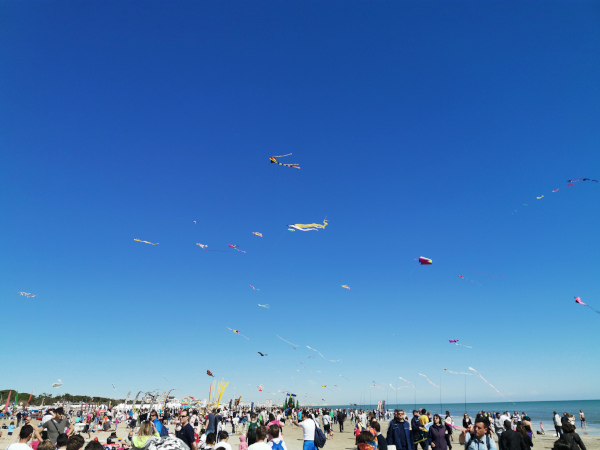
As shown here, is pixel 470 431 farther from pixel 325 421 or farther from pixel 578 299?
pixel 325 421

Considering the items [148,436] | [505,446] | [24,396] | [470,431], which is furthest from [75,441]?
[24,396]

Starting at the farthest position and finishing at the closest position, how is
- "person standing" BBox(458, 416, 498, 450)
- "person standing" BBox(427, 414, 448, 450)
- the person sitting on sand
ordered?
1. "person standing" BBox(427, 414, 448, 450)
2. "person standing" BBox(458, 416, 498, 450)
3. the person sitting on sand

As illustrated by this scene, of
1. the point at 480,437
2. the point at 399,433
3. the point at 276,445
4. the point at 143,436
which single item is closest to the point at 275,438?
the point at 276,445

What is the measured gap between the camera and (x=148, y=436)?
5617 millimetres

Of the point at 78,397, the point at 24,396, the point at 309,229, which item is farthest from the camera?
the point at 78,397

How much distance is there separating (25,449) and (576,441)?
9256mm

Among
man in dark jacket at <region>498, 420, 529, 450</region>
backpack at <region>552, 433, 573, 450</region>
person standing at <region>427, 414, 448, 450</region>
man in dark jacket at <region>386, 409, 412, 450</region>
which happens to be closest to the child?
man in dark jacket at <region>386, 409, 412, 450</region>

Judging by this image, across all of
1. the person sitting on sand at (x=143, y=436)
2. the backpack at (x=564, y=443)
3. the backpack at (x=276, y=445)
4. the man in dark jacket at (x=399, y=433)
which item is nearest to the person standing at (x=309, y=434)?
the backpack at (x=276, y=445)

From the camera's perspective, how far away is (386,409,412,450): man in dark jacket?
9039 millimetres

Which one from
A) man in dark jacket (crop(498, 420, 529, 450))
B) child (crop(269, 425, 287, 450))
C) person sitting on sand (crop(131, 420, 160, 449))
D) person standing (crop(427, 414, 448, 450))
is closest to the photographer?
person sitting on sand (crop(131, 420, 160, 449))

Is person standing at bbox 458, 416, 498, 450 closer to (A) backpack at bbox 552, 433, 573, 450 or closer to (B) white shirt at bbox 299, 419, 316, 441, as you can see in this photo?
(A) backpack at bbox 552, 433, 573, 450

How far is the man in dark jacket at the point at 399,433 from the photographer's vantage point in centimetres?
904

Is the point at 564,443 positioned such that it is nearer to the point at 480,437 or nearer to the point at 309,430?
the point at 480,437

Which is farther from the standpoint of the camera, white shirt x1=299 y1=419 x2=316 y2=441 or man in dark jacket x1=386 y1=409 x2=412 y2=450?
man in dark jacket x1=386 y1=409 x2=412 y2=450
